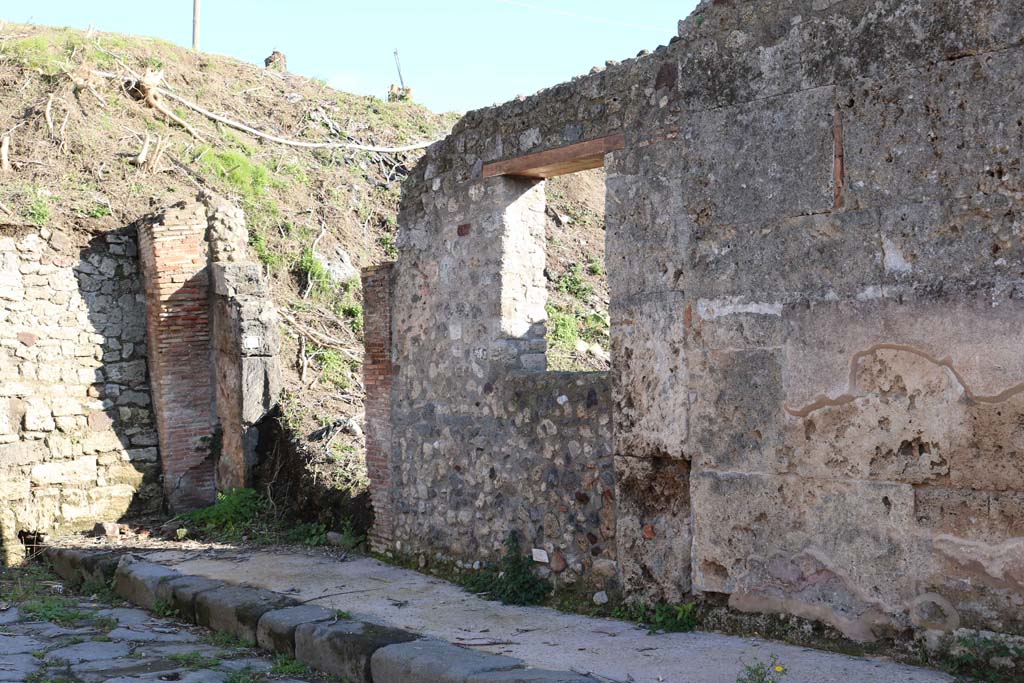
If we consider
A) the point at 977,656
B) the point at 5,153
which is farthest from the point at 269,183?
the point at 977,656

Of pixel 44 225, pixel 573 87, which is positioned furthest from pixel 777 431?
pixel 44 225

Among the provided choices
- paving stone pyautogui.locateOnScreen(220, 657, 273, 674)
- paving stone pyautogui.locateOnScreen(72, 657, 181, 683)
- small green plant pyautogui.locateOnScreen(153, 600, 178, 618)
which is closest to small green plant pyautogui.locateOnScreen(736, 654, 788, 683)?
paving stone pyautogui.locateOnScreen(220, 657, 273, 674)

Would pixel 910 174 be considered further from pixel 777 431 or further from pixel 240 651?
pixel 240 651

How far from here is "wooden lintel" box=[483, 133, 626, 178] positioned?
563cm

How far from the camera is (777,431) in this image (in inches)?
190

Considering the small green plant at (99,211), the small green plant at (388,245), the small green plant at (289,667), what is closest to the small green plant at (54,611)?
the small green plant at (289,667)

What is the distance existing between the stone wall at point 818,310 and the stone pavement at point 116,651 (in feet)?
6.03

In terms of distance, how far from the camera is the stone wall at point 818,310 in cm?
425

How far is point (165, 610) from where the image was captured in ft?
21.4

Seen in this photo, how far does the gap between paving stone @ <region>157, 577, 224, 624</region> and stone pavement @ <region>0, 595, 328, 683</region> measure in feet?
0.36

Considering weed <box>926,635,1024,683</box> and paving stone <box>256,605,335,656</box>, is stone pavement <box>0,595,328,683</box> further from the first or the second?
weed <box>926,635,1024,683</box>

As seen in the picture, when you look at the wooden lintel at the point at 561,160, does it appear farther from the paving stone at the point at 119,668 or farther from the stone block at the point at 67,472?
the stone block at the point at 67,472

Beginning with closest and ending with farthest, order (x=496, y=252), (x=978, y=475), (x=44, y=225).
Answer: (x=978, y=475), (x=496, y=252), (x=44, y=225)

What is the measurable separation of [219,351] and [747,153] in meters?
5.91
